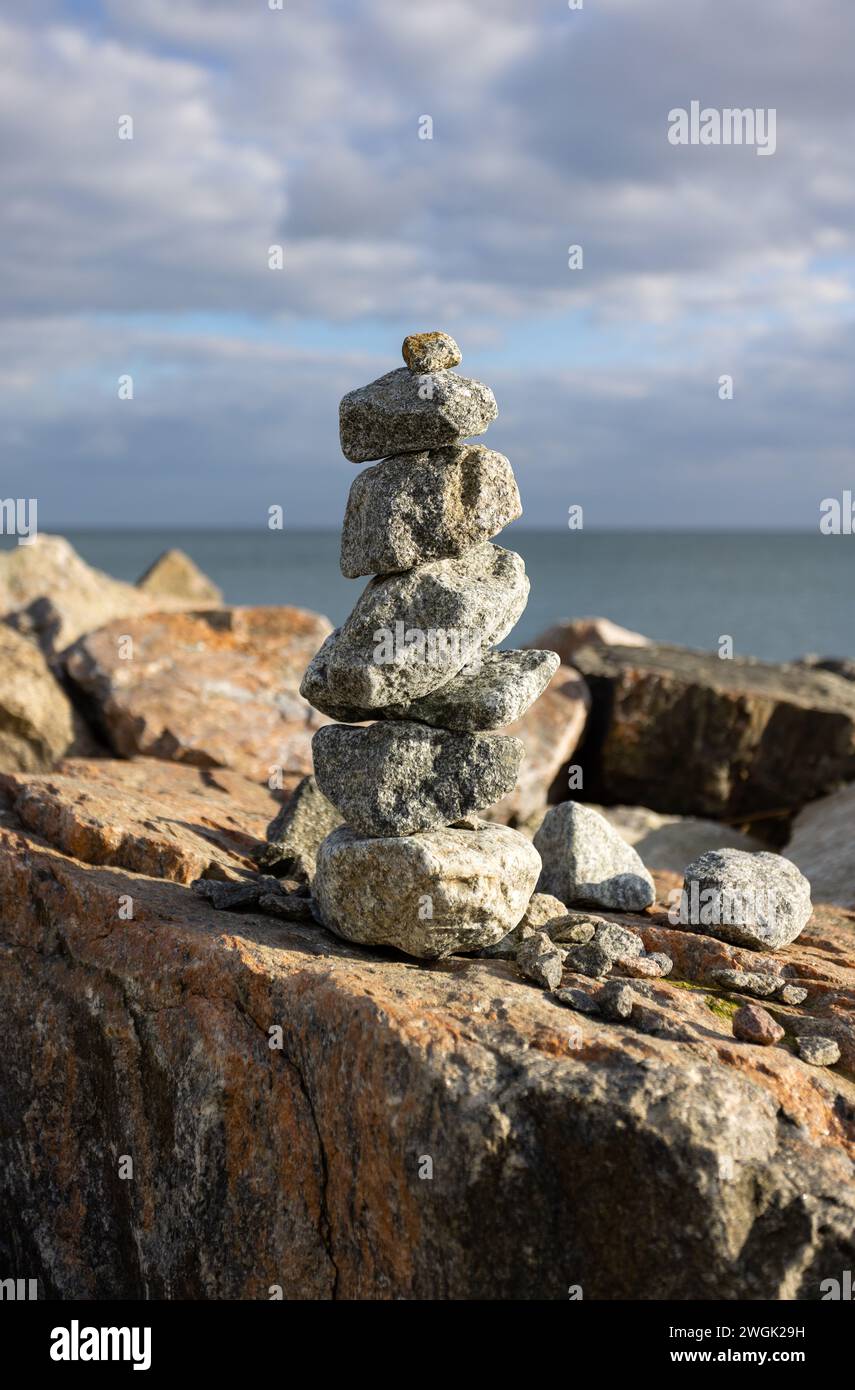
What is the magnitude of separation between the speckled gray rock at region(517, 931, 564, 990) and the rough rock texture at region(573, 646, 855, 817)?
8.07m

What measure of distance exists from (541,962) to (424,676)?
60.1 inches

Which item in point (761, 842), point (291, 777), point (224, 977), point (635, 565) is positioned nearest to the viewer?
point (224, 977)

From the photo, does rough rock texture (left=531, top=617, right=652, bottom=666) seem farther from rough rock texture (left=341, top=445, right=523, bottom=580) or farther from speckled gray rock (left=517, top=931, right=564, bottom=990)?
speckled gray rock (left=517, top=931, right=564, bottom=990)

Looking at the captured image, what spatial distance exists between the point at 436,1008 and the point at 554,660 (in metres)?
2.02

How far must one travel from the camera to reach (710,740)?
44.2 feet

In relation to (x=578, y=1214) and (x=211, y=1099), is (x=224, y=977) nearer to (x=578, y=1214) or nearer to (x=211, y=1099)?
(x=211, y=1099)

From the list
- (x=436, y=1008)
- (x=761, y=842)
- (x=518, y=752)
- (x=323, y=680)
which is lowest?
(x=761, y=842)

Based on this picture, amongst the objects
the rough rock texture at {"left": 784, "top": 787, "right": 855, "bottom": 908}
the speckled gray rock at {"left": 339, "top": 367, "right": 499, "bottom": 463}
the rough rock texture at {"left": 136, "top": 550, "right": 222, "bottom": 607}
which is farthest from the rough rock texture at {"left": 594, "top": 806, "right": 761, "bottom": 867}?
the rough rock texture at {"left": 136, "top": 550, "right": 222, "bottom": 607}

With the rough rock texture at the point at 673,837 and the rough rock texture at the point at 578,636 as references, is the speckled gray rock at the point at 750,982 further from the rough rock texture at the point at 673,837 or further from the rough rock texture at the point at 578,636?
the rough rock texture at the point at 578,636

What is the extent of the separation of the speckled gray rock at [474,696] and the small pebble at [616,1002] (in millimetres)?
1427

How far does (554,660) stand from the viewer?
20.0 ft

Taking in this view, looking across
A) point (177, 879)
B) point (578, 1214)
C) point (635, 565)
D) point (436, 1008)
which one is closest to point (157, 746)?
point (177, 879)

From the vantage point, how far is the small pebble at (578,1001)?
521 centimetres

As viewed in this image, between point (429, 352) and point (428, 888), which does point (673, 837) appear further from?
point (429, 352)
